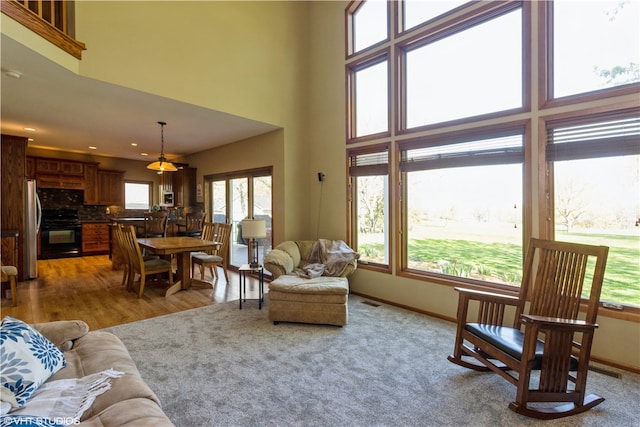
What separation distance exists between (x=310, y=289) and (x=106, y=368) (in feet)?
6.70

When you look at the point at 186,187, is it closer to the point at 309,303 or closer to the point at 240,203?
the point at 240,203

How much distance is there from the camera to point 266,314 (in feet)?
12.1

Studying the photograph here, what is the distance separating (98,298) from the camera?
4.28 meters

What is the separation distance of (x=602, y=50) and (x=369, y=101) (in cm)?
253

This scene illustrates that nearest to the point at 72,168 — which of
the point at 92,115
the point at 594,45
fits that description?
the point at 92,115

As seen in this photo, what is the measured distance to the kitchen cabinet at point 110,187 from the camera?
8.07 m

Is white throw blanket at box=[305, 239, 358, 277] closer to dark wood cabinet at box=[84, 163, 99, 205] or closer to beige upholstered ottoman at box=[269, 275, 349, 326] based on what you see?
beige upholstered ottoman at box=[269, 275, 349, 326]

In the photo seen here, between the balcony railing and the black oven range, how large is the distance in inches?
241

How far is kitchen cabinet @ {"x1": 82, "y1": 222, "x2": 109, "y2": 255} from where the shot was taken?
303 inches

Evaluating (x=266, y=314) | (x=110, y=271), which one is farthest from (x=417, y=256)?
(x=110, y=271)

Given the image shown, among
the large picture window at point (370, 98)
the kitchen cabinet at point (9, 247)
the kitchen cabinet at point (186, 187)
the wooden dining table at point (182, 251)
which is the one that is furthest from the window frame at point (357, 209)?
the kitchen cabinet at point (9, 247)

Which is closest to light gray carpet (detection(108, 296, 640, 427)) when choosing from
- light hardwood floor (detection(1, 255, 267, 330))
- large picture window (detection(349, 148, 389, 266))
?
light hardwood floor (detection(1, 255, 267, 330))

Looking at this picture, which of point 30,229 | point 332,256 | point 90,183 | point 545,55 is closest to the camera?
point 545,55

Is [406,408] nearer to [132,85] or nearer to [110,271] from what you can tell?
[132,85]
